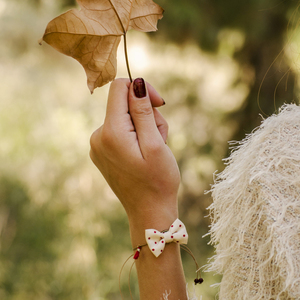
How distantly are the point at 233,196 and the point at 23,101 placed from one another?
54.2 inches

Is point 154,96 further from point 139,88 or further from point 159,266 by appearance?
point 159,266

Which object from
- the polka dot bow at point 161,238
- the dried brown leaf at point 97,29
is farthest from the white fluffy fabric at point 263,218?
the dried brown leaf at point 97,29

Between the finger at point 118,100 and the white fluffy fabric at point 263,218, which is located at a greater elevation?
the finger at point 118,100

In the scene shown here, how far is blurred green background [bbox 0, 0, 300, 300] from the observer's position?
144 centimetres

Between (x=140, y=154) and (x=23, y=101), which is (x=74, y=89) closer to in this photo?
(x=23, y=101)

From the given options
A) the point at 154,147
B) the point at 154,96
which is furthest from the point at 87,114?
the point at 154,147

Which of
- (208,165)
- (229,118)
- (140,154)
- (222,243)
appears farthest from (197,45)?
(222,243)

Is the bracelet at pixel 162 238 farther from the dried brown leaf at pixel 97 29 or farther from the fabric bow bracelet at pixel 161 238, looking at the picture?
the dried brown leaf at pixel 97 29

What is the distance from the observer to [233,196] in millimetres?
380

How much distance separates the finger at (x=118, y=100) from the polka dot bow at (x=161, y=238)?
21 cm

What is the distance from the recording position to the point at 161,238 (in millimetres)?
463

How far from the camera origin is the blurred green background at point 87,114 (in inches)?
56.6

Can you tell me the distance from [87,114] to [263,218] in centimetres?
132

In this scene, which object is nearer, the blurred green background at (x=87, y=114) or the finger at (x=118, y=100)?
the finger at (x=118, y=100)
